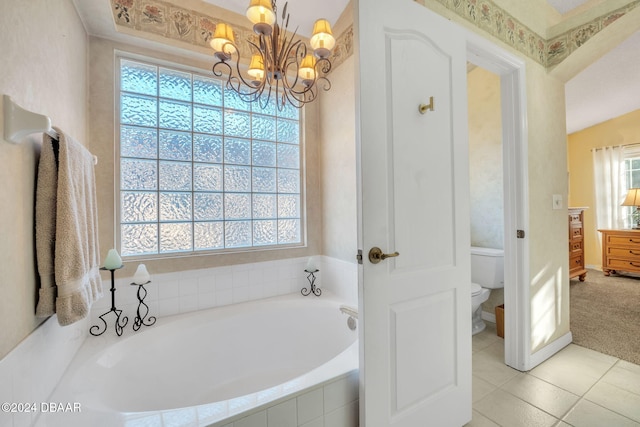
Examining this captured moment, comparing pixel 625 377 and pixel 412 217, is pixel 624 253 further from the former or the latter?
pixel 412 217

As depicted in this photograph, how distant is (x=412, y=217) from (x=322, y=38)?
1123mm

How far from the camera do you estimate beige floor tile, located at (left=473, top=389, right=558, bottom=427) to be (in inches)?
Answer: 55.4

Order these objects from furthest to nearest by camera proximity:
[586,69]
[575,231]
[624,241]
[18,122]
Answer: [624,241], [575,231], [586,69], [18,122]

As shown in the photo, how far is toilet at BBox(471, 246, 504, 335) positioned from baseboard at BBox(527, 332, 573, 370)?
50cm

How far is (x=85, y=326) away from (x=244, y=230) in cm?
115

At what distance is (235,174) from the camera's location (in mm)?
2217

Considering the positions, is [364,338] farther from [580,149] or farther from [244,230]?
[580,149]

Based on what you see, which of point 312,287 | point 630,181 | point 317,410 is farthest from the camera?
point 630,181

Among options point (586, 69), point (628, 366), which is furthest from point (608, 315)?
point (586, 69)

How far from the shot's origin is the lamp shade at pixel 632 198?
3.93m

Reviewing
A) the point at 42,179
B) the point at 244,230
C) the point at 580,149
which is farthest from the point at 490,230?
the point at 580,149

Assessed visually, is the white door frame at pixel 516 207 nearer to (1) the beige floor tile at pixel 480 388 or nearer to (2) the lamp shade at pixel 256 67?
(1) the beige floor tile at pixel 480 388

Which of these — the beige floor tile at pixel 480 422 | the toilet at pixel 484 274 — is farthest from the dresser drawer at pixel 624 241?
the beige floor tile at pixel 480 422

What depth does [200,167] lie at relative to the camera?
81.9 inches
